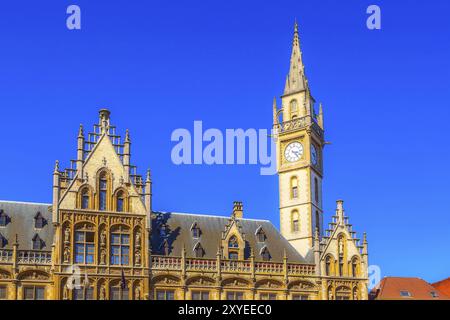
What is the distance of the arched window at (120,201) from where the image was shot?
68.7 metres

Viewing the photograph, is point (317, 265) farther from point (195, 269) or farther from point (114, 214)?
point (114, 214)

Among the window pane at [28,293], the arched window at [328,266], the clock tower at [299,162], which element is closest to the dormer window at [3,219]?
the window pane at [28,293]

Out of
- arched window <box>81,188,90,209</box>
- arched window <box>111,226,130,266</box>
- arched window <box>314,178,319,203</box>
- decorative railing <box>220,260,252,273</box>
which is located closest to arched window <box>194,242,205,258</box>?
decorative railing <box>220,260,252,273</box>

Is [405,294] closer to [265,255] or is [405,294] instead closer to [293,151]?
[265,255]

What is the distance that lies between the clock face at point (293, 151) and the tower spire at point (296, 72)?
21.2ft

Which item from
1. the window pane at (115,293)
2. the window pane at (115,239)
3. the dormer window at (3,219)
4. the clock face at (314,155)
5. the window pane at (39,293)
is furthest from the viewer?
the clock face at (314,155)

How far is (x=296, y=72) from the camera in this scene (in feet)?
284

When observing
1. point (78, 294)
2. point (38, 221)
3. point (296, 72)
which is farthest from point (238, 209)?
point (38, 221)

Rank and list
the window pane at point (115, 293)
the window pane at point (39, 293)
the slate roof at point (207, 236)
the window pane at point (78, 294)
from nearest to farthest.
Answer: the window pane at point (39, 293) < the window pane at point (78, 294) < the window pane at point (115, 293) < the slate roof at point (207, 236)

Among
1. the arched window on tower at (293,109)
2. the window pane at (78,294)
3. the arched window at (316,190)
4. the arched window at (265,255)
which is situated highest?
the arched window on tower at (293,109)

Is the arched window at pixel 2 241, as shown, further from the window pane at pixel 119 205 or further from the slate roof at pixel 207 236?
the slate roof at pixel 207 236

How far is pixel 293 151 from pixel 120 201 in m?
22.3

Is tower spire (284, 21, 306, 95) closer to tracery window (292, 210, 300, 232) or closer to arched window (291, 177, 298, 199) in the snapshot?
arched window (291, 177, 298, 199)
